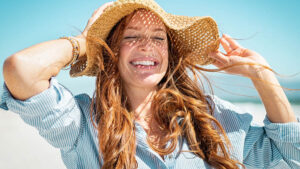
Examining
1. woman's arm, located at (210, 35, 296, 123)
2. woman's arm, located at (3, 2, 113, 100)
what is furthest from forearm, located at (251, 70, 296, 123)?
woman's arm, located at (3, 2, 113, 100)

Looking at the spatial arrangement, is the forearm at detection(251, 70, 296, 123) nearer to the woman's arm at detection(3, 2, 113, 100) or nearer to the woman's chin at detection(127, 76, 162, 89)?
the woman's chin at detection(127, 76, 162, 89)

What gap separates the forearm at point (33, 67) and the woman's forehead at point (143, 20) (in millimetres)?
549

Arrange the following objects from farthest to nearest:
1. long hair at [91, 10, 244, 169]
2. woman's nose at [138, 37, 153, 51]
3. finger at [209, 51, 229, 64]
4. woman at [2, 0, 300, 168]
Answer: finger at [209, 51, 229, 64]
woman's nose at [138, 37, 153, 51]
long hair at [91, 10, 244, 169]
woman at [2, 0, 300, 168]

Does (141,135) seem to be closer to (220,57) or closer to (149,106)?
(149,106)

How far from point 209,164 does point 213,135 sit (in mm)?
209

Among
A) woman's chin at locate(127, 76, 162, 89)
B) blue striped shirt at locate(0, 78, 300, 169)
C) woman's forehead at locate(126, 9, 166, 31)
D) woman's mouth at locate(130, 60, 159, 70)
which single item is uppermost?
woman's forehead at locate(126, 9, 166, 31)

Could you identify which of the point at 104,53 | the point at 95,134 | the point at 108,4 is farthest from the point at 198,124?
the point at 108,4

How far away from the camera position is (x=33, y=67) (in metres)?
1.35

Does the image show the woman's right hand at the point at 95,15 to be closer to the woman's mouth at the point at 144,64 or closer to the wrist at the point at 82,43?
the wrist at the point at 82,43

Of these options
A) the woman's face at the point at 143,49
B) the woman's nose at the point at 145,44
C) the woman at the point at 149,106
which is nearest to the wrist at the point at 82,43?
the woman at the point at 149,106

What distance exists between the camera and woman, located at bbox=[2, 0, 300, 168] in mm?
1579

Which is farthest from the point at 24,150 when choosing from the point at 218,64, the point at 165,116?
the point at 218,64

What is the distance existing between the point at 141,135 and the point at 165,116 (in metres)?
0.35

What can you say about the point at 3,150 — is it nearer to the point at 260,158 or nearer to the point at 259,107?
the point at 260,158
